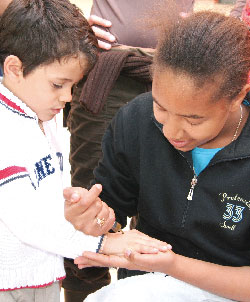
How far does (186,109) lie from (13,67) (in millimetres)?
441

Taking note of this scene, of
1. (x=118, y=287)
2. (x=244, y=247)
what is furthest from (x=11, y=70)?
(x=244, y=247)

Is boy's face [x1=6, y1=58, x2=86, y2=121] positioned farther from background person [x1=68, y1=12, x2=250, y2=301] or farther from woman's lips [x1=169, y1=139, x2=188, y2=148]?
woman's lips [x1=169, y1=139, x2=188, y2=148]

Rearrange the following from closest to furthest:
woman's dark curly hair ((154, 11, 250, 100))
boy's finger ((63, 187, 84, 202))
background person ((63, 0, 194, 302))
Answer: woman's dark curly hair ((154, 11, 250, 100)) < boy's finger ((63, 187, 84, 202)) < background person ((63, 0, 194, 302))

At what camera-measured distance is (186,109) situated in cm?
113

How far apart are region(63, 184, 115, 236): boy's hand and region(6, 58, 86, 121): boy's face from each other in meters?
0.23

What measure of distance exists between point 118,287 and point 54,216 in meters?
0.28

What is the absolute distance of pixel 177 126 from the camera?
1173mm

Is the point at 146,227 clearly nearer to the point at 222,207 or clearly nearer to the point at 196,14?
the point at 222,207

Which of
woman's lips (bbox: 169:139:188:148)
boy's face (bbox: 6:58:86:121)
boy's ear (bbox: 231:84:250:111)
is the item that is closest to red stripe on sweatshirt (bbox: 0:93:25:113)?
boy's face (bbox: 6:58:86:121)

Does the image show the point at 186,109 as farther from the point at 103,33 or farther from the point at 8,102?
the point at 103,33

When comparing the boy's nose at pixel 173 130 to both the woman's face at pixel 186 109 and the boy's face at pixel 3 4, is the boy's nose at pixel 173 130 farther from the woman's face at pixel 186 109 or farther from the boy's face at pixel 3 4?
the boy's face at pixel 3 4

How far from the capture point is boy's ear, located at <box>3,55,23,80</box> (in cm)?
125

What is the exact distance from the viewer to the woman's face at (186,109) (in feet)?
3.65

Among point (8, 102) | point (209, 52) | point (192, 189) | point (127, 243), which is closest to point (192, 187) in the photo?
point (192, 189)
